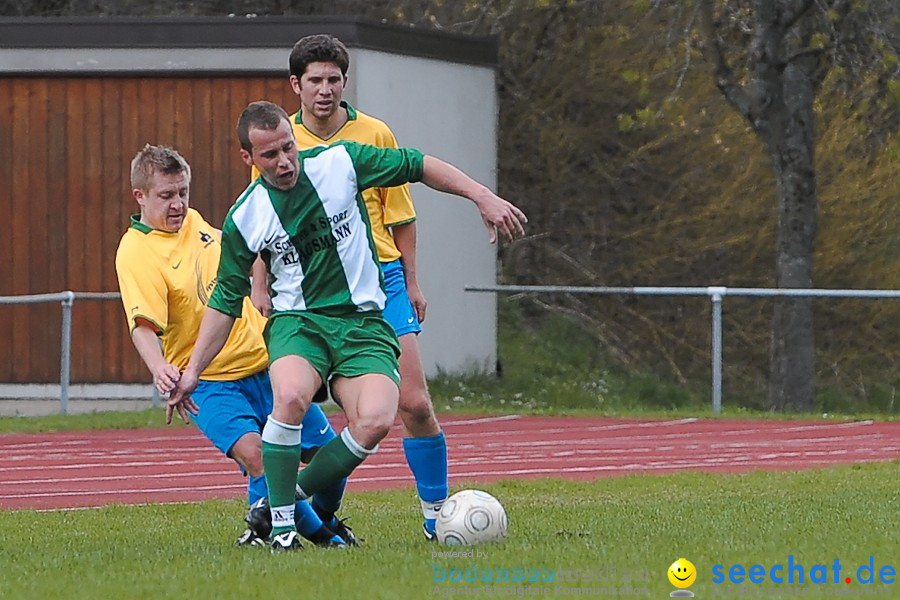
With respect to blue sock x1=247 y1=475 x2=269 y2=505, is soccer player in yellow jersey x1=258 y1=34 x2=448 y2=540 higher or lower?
higher

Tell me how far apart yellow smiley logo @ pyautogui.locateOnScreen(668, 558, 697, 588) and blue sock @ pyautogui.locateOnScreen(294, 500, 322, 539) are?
1.71 meters

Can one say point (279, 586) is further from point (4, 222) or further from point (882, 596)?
point (4, 222)

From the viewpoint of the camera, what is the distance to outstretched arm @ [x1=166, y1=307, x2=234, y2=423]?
7039 millimetres

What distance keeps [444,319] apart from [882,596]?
13152 mm

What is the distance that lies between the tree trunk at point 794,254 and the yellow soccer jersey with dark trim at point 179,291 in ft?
40.3

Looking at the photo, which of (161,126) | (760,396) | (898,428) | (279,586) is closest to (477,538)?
(279,586)

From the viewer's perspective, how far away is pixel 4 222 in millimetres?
18422

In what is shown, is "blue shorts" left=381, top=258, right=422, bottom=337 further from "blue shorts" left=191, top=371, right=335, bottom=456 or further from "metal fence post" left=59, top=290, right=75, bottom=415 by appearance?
"metal fence post" left=59, top=290, right=75, bottom=415

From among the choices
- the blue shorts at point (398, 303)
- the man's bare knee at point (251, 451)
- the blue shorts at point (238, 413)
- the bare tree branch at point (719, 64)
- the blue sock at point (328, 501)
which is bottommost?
the blue sock at point (328, 501)

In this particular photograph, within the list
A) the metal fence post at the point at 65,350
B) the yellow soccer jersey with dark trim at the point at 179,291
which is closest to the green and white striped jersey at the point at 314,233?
the yellow soccer jersey with dark trim at the point at 179,291

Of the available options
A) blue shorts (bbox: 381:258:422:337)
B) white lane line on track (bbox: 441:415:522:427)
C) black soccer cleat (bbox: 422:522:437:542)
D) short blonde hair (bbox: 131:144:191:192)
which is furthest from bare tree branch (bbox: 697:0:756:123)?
black soccer cleat (bbox: 422:522:437:542)

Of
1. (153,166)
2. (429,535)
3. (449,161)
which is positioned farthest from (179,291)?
(449,161)

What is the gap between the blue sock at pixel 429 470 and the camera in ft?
24.7

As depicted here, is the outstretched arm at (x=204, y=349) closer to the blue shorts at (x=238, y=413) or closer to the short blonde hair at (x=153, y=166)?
the blue shorts at (x=238, y=413)
